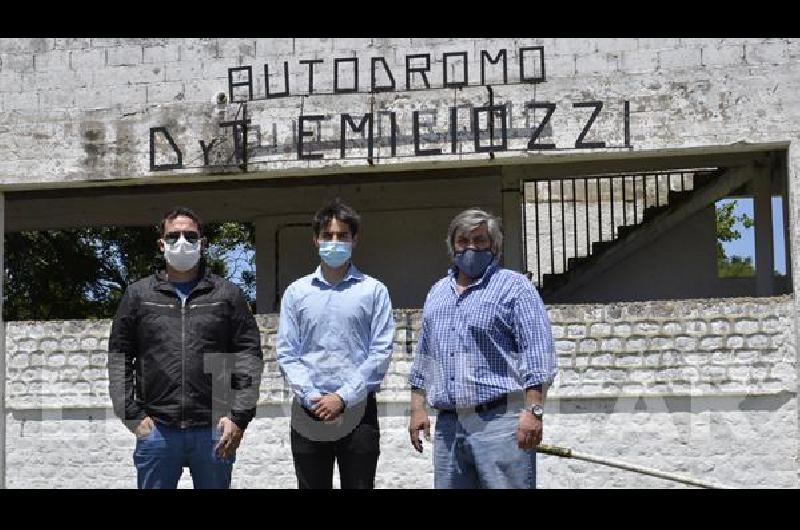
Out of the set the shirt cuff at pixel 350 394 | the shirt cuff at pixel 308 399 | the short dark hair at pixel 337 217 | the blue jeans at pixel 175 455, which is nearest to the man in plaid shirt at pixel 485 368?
the shirt cuff at pixel 350 394

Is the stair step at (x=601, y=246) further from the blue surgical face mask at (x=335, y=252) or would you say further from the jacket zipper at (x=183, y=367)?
the jacket zipper at (x=183, y=367)

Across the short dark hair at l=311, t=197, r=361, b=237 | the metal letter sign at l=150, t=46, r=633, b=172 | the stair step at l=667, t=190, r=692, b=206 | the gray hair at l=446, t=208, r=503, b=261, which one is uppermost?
the metal letter sign at l=150, t=46, r=633, b=172

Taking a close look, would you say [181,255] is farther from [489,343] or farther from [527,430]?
[527,430]

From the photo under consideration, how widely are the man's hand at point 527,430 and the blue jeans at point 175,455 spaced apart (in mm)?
1435

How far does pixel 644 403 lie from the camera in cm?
912

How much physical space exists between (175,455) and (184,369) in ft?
1.31

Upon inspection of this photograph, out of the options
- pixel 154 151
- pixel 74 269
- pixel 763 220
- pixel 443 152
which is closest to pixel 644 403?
pixel 443 152

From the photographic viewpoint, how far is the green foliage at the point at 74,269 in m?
20.0

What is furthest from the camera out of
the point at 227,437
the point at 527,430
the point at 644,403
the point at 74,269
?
the point at 74,269

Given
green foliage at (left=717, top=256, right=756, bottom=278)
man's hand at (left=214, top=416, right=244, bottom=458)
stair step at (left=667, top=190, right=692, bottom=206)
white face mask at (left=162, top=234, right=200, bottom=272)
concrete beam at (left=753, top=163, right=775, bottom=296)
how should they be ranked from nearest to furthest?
1. man's hand at (left=214, top=416, right=244, bottom=458)
2. white face mask at (left=162, top=234, right=200, bottom=272)
3. concrete beam at (left=753, top=163, right=775, bottom=296)
4. stair step at (left=667, top=190, right=692, bottom=206)
5. green foliage at (left=717, top=256, right=756, bottom=278)

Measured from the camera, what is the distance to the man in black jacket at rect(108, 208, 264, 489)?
5414 mm

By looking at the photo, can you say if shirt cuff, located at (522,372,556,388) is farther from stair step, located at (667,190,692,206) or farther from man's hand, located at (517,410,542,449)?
stair step, located at (667,190,692,206)

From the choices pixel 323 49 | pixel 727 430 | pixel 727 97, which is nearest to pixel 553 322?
pixel 727 430

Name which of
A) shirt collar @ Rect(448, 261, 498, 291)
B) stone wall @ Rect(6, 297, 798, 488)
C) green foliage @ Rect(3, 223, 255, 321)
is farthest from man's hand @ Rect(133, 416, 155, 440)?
green foliage @ Rect(3, 223, 255, 321)
